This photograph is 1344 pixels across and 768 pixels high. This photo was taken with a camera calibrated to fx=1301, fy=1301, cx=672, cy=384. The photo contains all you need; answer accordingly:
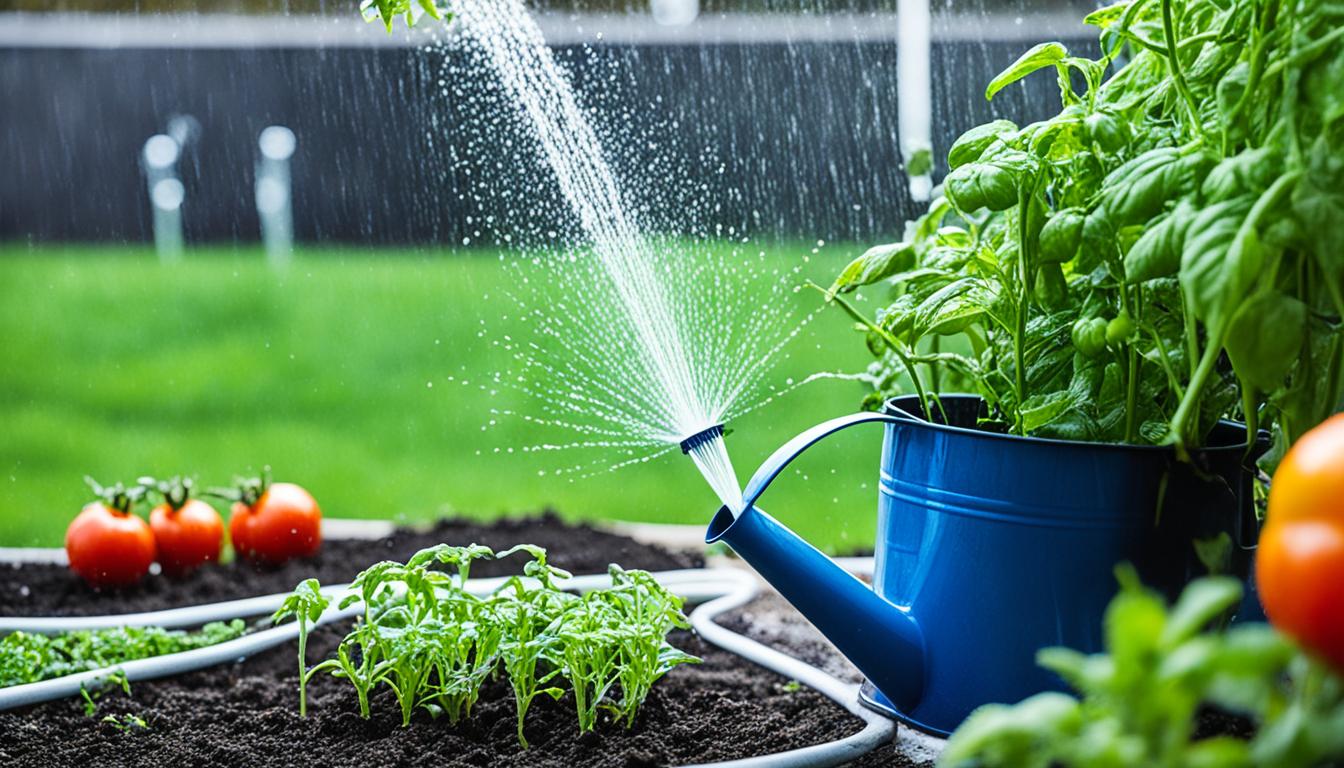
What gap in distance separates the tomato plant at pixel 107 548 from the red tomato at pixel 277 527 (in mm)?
161

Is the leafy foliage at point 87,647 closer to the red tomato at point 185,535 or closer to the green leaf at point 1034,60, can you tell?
the red tomato at point 185,535

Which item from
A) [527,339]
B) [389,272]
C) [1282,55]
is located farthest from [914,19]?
[1282,55]

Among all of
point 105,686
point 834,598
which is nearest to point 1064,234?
point 834,598

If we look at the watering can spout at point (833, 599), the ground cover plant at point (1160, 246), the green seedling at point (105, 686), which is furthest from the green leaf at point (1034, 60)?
the green seedling at point (105, 686)

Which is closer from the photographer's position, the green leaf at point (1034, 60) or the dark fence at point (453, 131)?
the green leaf at point (1034, 60)

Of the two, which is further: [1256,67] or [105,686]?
[105,686]

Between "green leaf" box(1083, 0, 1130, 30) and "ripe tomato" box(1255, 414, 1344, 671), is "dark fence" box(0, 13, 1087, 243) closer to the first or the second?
"green leaf" box(1083, 0, 1130, 30)

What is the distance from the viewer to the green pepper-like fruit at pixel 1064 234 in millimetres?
1108

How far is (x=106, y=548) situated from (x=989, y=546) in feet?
4.84

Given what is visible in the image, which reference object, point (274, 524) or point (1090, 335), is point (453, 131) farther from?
point (1090, 335)

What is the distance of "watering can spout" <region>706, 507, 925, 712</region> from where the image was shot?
1294mm

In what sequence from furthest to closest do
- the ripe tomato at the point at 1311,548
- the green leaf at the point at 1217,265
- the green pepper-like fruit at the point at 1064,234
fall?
the green pepper-like fruit at the point at 1064,234 < the green leaf at the point at 1217,265 < the ripe tomato at the point at 1311,548

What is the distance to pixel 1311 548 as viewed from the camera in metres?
0.73

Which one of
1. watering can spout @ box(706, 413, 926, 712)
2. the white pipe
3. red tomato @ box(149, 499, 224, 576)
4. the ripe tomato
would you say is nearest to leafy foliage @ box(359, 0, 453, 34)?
watering can spout @ box(706, 413, 926, 712)
